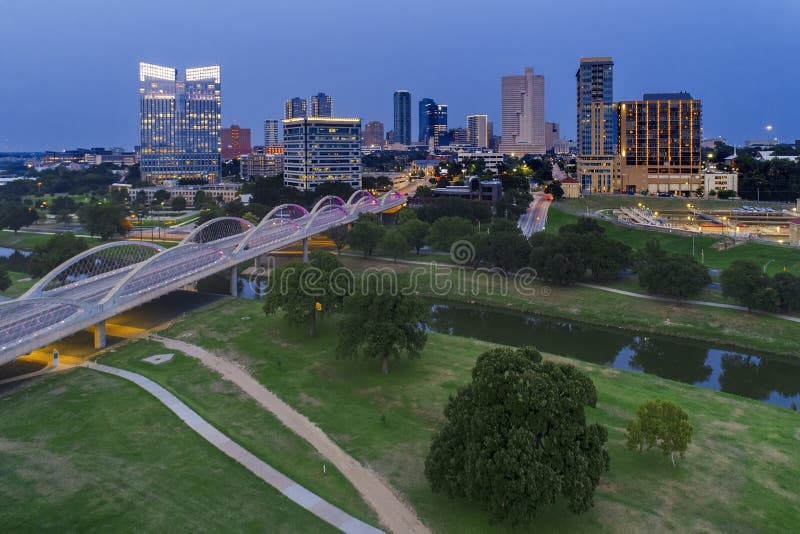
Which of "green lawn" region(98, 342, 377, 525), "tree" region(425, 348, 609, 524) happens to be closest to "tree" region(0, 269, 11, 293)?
"green lawn" region(98, 342, 377, 525)

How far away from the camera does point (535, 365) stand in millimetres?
22828

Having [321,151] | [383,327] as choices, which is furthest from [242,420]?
[321,151]

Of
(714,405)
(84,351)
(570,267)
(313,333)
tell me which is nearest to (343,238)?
(570,267)

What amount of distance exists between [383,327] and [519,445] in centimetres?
1764

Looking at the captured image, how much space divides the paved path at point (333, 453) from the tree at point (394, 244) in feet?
132

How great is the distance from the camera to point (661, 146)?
15112 centimetres

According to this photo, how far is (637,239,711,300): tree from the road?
110 ft

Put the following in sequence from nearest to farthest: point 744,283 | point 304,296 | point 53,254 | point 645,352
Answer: point 304,296
point 645,352
point 744,283
point 53,254

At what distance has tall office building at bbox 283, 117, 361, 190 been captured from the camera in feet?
559

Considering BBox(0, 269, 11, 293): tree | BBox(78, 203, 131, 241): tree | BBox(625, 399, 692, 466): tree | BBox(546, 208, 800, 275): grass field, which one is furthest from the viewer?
BBox(78, 203, 131, 241): tree

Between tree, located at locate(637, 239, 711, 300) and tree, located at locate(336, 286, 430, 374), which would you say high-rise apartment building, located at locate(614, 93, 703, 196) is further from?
tree, located at locate(336, 286, 430, 374)

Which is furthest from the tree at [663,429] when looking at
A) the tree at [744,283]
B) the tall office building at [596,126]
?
the tall office building at [596,126]

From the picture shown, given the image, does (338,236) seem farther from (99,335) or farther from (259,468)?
(259,468)

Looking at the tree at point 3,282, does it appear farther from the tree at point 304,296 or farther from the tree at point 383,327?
the tree at point 383,327
